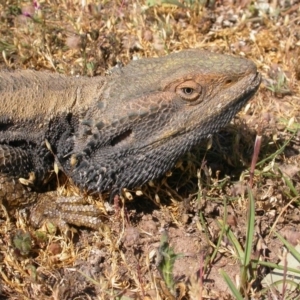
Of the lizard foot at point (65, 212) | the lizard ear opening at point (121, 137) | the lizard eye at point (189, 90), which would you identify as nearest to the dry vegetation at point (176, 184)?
the lizard foot at point (65, 212)

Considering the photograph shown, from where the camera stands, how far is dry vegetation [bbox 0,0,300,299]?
13.1 feet

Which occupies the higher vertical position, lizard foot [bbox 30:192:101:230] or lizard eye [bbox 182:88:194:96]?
lizard eye [bbox 182:88:194:96]

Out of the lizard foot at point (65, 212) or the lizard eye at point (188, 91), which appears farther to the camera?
the lizard foot at point (65, 212)

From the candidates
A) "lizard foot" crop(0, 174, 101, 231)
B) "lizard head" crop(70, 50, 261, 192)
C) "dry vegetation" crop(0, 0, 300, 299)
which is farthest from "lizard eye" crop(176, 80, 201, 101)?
"lizard foot" crop(0, 174, 101, 231)

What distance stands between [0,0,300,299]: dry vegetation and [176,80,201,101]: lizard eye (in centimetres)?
56

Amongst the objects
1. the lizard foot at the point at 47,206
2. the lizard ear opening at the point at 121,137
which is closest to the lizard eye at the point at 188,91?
the lizard ear opening at the point at 121,137

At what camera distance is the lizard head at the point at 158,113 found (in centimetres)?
404

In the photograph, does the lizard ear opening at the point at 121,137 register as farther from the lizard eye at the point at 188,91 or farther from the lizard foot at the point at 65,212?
the lizard foot at the point at 65,212

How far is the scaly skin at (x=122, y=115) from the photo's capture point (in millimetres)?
4051

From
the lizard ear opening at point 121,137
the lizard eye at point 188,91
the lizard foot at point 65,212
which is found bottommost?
the lizard foot at point 65,212

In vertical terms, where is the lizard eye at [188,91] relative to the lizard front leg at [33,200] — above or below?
above

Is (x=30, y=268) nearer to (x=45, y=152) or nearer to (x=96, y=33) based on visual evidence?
(x=45, y=152)

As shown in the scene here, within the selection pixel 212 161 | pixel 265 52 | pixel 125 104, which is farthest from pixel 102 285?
pixel 265 52

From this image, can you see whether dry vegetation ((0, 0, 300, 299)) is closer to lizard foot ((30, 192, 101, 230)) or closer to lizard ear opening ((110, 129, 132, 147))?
lizard foot ((30, 192, 101, 230))
